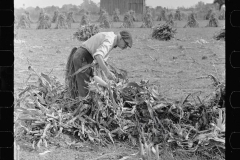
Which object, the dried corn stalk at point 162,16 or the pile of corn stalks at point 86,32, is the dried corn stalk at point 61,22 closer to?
the dried corn stalk at point 162,16

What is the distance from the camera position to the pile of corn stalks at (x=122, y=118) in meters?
3.45

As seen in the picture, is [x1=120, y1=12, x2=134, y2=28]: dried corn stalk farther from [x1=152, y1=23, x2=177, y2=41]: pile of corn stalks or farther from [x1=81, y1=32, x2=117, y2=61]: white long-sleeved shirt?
[x1=81, y1=32, x2=117, y2=61]: white long-sleeved shirt

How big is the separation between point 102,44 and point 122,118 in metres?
0.90

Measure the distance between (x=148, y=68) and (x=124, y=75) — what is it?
451 cm

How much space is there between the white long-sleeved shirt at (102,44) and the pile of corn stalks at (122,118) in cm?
43

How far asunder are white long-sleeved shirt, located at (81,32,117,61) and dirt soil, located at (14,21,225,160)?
56cm

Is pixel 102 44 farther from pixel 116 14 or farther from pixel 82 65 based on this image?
pixel 116 14

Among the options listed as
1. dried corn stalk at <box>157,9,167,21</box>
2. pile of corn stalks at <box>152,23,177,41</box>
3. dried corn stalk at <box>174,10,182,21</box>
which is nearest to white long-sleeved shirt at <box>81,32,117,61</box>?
pile of corn stalks at <box>152,23,177,41</box>

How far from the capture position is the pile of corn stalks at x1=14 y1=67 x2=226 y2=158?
345 cm

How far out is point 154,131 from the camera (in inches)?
139

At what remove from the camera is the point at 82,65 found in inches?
173
